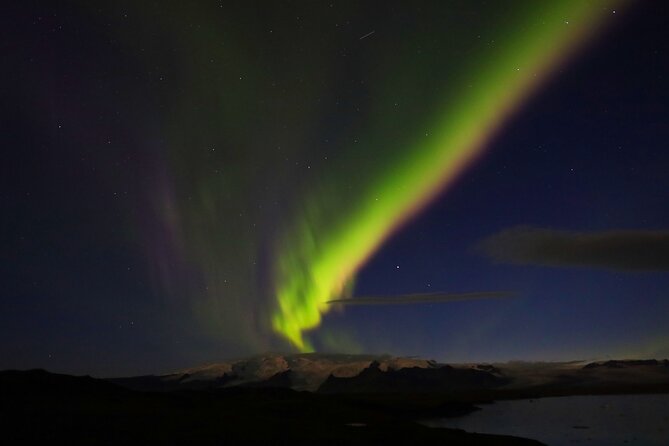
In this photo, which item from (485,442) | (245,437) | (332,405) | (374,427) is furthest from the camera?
(332,405)

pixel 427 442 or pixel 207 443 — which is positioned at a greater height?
pixel 207 443

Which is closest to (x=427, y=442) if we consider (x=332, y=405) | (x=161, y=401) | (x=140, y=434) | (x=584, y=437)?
(x=140, y=434)

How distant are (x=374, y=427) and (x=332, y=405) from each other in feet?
140

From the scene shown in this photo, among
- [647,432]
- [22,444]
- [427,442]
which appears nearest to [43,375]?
[22,444]

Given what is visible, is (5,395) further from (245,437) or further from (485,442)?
(485,442)

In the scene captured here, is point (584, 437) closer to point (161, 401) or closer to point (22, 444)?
point (161, 401)

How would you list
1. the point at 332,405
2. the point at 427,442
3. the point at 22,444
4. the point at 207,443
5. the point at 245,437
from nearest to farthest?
the point at 22,444 → the point at 207,443 → the point at 245,437 → the point at 427,442 → the point at 332,405

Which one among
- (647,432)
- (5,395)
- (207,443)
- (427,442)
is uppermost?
(5,395)

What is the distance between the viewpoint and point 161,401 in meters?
85.4

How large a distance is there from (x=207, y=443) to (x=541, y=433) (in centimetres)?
6550

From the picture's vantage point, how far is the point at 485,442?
6494 centimetres

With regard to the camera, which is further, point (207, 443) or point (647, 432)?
point (647, 432)

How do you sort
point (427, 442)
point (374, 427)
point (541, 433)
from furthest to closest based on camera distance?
point (541, 433) → point (374, 427) → point (427, 442)

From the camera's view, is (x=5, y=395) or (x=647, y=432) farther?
(x=647, y=432)
